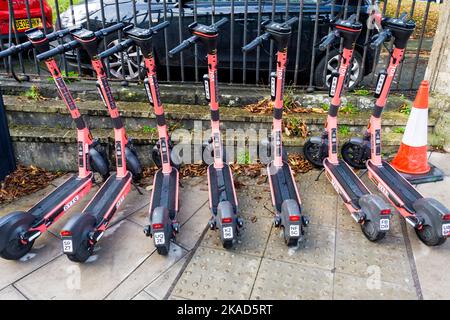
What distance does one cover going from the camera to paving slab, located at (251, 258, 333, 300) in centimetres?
298

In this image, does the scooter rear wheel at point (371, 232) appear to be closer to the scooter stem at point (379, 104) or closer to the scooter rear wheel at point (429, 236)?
the scooter rear wheel at point (429, 236)

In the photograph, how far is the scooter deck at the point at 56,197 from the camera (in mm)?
3639

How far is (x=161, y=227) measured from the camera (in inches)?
126

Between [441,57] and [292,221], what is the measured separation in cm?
310

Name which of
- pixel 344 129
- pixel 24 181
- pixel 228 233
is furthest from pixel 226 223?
pixel 24 181

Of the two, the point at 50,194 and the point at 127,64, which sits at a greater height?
the point at 127,64

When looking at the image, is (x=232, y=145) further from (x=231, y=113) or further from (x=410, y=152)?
(x=410, y=152)

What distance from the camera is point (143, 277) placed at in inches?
125

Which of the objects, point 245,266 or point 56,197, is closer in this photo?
point 245,266

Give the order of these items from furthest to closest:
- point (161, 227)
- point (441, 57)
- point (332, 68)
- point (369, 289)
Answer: point (332, 68) → point (441, 57) → point (161, 227) → point (369, 289)

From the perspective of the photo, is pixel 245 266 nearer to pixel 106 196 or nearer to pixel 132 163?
pixel 106 196

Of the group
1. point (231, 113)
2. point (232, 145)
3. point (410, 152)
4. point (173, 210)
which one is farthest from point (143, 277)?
point (410, 152)

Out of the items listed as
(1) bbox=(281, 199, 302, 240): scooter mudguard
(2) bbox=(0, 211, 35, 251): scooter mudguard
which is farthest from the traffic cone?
(2) bbox=(0, 211, 35, 251): scooter mudguard
